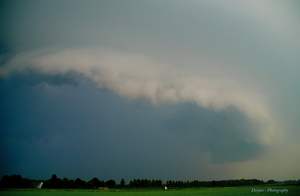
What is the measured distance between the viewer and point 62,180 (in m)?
150

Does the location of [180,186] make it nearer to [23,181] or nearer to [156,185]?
[156,185]

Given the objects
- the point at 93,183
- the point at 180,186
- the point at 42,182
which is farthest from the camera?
the point at 180,186

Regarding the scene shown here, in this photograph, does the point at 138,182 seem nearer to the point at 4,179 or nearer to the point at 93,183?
the point at 93,183

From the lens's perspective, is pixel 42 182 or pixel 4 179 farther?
pixel 42 182

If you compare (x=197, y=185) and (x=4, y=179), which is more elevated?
(x=4, y=179)

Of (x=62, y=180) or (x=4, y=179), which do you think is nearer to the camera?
(x=4, y=179)

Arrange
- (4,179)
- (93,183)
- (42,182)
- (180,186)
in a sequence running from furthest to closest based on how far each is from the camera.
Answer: (180,186)
(93,183)
(42,182)
(4,179)

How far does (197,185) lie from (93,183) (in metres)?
98.3

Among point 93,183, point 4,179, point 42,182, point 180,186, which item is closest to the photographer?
point 4,179

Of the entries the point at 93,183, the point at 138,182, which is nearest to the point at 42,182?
the point at 93,183

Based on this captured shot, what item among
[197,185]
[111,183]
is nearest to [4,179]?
[111,183]

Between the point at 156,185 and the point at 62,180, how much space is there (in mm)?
80171

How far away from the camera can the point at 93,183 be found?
168m

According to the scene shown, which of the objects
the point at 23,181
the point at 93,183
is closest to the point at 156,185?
the point at 93,183
